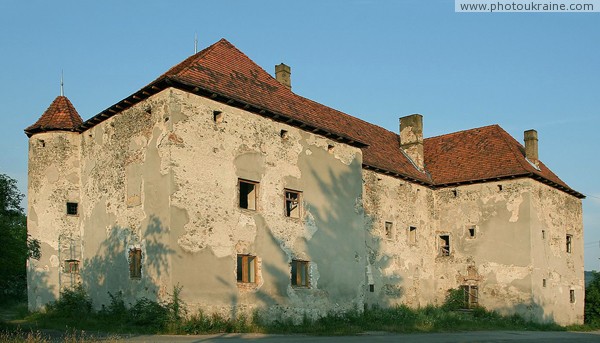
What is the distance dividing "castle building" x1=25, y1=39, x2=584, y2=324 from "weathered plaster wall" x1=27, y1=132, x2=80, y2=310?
5 cm

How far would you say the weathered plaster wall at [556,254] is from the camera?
101 ft

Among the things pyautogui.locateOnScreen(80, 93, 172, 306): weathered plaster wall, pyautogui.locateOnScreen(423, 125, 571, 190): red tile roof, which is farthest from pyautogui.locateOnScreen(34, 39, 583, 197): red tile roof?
pyautogui.locateOnScreen(80, 93, 172, 306): weathered plaster wall

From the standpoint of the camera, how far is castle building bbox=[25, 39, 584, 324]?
18.5m

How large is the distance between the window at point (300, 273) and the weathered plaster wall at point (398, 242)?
665 centimetres

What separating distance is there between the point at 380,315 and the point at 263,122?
31.8 feet

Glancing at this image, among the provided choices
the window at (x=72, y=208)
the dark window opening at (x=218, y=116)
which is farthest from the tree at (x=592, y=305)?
the window at (x=72, y=208)

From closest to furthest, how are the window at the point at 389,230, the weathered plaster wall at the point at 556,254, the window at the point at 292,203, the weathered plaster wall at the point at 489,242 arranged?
the window at the point at 292,203 < the window at the point at 389,230 < the weathered plaster wall at the point at 489,242 < the weathered plaster wall at the point at 556,254

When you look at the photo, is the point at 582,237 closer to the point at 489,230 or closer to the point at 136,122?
the point at 489,230

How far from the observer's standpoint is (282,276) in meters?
21.0

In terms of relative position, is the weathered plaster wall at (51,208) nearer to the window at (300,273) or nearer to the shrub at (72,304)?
the shrub at (72,304)

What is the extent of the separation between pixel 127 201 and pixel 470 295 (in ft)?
65.5

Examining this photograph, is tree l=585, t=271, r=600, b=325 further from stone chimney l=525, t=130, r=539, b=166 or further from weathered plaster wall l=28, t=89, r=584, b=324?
stone chimney l=525, t=130, r=539, b=166

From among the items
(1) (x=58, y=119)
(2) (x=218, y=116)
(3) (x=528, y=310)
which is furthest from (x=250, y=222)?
(3) (x=528, y=310)

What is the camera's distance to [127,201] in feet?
64.7
